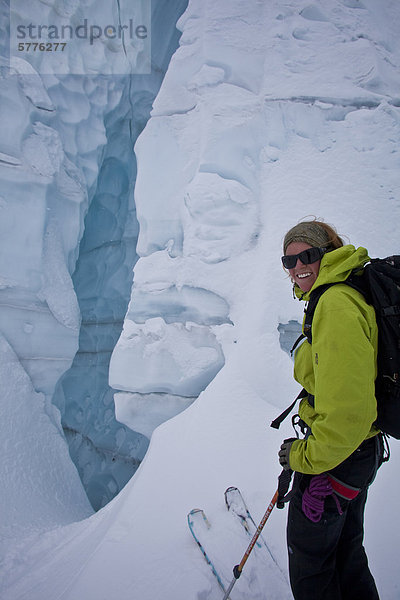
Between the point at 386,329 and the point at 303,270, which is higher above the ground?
the point at 303,270

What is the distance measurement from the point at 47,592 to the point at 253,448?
1332 millimetres

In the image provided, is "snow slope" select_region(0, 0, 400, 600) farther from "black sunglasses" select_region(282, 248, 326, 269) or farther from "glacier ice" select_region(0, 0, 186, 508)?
"glacier ice" select_region(0, 0, 186, 508)

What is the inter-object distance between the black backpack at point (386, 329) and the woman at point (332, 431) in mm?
28

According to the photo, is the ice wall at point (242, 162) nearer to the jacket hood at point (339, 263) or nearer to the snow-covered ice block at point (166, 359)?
the snow-covered ice block at point (166, 359)

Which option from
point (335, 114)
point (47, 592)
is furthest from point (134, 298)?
point (335, 114)

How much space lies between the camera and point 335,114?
342 cm

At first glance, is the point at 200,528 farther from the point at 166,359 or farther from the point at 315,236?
the point at 166,359

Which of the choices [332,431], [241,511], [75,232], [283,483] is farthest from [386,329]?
[75,232]

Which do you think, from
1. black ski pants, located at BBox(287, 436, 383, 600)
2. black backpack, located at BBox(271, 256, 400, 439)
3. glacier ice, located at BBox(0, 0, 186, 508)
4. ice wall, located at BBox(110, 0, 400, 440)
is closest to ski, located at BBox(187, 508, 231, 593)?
black ski pants, located at BBox(287, 436, 383, 600)

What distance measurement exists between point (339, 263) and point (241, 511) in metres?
1.42

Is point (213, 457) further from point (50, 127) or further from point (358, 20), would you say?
point (50, 127)

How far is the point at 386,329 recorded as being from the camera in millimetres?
785

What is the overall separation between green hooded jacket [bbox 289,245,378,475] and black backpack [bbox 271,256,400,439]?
0.9 inches

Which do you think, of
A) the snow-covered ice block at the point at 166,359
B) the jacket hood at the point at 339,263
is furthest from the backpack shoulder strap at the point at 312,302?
the snow-covered ice block at the point at 166,359
